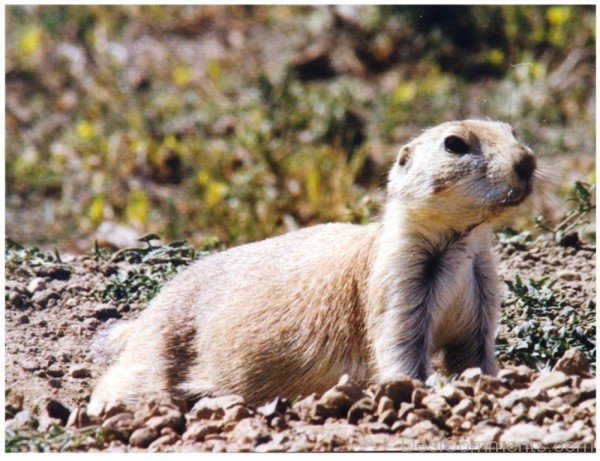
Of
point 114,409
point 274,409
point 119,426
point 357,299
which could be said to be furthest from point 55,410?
point 357,299

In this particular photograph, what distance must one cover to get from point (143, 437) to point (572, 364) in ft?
7.77

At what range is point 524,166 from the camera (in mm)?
5422

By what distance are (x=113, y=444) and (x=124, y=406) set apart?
0.41 metres

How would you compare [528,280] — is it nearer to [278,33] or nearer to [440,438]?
[440,438]

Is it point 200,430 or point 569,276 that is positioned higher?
point 569,276

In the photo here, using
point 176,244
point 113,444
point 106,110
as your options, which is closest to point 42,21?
point 106,110

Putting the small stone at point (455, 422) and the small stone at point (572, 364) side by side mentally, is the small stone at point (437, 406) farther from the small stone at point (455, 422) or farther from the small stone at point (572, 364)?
the small stone at point (572, 364)

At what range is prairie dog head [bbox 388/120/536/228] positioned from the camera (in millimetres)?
5430

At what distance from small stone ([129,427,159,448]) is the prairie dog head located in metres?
1.89

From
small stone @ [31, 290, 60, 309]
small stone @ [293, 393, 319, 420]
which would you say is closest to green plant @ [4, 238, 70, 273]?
small stone @ [31, 290, 60, 309]

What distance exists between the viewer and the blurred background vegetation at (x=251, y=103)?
10.6 metres

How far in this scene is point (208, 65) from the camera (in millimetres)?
13234

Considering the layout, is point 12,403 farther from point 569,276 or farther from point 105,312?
point 569,276

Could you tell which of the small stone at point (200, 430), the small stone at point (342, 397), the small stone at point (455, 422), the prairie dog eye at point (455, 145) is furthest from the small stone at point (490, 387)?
the small stone at point (200, 430)
